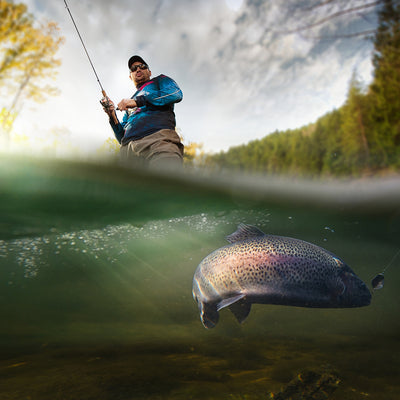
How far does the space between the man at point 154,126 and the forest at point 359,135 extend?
29.1 meters

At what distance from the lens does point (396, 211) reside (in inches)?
191

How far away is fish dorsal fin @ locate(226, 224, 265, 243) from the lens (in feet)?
6.60

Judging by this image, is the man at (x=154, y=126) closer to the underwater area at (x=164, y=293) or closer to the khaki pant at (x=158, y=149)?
the khaki pant at (x=158, y=149)

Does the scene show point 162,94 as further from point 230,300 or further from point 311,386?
point 311,386

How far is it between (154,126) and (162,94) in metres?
0.35

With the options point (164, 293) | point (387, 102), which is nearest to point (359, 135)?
point (387, 102)

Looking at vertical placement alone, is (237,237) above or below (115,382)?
above

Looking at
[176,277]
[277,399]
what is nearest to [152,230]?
[176,277]

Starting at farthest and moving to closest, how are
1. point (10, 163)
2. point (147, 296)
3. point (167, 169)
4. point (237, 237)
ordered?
1. point (147, 296)
2. point (167, 169)
3. point (10, 163)
4. point (237, 237)

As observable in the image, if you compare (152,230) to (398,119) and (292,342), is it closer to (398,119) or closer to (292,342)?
(292,342)

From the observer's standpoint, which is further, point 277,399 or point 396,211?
point 396,211

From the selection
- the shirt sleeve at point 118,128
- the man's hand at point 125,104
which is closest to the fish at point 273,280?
the man's hand at point 125,104

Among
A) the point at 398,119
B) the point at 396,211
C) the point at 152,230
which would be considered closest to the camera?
the point at 152,230

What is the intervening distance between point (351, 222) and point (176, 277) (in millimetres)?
3205
